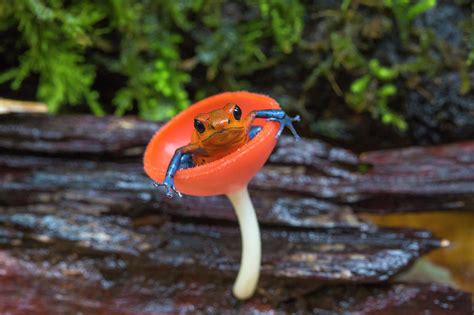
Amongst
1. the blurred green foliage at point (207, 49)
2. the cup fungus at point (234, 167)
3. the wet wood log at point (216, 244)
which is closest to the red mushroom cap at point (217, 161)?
the cup fungus at point (234, 167)

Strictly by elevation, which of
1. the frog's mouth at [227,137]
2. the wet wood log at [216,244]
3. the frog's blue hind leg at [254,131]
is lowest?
the wet wood log at [216,244]

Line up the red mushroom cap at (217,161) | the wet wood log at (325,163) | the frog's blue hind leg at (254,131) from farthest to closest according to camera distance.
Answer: the wet wood log at (325,163)
the frog's blue hind leg at (254,131)
the red mushroom cap at (217,161)

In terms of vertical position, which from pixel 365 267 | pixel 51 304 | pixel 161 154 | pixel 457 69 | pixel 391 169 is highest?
pixel 457 69

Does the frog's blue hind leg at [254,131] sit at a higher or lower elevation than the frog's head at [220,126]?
lower

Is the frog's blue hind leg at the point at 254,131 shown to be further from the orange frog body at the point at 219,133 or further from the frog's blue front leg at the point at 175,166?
the frog's blue front leg at the point at 175,166

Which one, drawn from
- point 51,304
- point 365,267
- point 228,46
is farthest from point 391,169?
point 51,304

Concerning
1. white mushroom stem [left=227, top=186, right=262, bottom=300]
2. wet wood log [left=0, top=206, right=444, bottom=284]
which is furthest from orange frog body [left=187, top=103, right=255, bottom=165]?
wet wood log [left=0, top=206, right=444, bottom=284]

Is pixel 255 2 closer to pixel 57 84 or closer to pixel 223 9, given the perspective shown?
pixel 223 9
